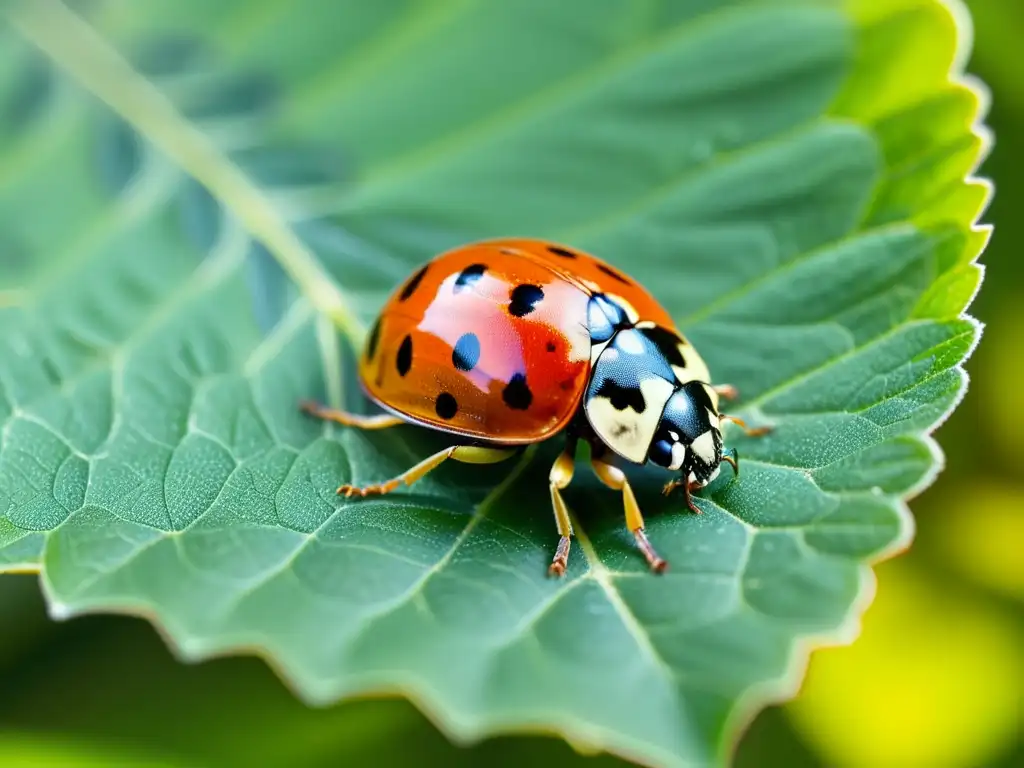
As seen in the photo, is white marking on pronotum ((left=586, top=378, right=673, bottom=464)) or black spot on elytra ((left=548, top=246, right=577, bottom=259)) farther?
black spot on elytra ((left=548, top=246, right=577, bottom=259))

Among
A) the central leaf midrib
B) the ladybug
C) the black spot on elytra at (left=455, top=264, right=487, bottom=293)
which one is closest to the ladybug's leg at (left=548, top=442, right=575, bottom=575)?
the ladybug

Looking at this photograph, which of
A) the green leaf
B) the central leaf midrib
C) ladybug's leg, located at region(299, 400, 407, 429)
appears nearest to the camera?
the green leaf

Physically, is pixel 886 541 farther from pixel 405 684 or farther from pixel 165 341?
pixel 165 341

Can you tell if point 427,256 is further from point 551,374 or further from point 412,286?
point 551,374

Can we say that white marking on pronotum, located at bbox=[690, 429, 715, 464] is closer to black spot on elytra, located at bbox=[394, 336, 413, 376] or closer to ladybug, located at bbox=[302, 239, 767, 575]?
ladybug, located at bbox=[302, 239, 767, 575]

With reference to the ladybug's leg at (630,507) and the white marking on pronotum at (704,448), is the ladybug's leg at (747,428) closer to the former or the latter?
the white marking on pronotum at (704,448)

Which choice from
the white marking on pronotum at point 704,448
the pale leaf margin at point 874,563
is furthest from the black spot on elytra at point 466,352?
the pale leaf margin at point 874,563
